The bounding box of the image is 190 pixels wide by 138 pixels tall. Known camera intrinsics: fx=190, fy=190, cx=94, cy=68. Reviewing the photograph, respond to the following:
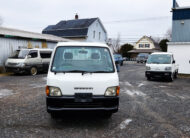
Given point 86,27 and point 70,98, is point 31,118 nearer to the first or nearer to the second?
point 70,98

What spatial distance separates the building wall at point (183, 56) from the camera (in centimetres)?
1852

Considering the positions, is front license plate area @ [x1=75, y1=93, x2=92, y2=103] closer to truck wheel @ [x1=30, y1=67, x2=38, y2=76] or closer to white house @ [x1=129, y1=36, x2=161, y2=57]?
truck wheel @ [x1=30, y1=67, x2=38, y2=76]

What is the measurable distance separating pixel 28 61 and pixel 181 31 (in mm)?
15373

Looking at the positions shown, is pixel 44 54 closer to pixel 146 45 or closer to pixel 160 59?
pixel 160 59

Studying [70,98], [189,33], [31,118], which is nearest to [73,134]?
[70,98]

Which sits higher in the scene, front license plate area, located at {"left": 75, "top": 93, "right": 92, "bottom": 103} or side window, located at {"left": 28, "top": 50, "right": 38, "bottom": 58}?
side window, located at {"left": 28, "top": 50, "right": 38, "bottom": 58}

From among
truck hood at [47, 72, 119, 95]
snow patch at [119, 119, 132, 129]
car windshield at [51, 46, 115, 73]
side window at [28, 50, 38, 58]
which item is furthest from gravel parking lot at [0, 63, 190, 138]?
side window at [28, 50, 38, 58]

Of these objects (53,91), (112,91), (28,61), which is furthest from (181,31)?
(53,91)

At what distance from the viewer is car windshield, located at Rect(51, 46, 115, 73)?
4918 mm

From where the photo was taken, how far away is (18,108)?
6.35 meters

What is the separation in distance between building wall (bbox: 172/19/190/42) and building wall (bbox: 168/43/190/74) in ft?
4.21

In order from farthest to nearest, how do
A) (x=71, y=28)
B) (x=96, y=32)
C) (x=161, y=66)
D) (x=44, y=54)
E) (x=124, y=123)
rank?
(x=96, y=32) → (x=71, y=28) → (x=44, y=54) → (x=161, y=66) → (x=124, y=123)

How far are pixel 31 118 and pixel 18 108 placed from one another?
1.22 m

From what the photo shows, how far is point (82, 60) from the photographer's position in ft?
17.0
